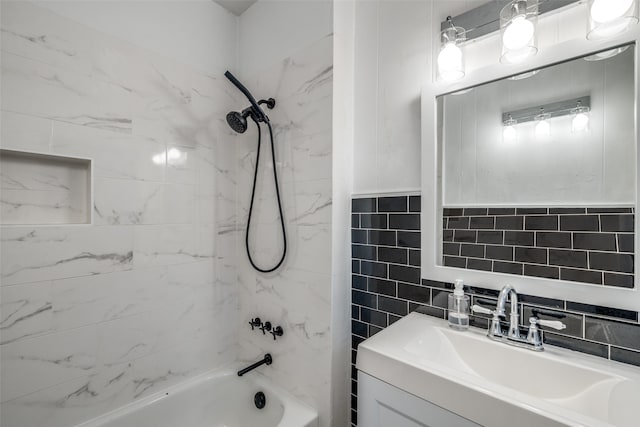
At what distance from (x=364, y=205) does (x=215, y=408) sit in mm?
1437

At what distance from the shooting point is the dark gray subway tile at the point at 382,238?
1341mm

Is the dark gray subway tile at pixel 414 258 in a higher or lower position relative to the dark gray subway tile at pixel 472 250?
lower

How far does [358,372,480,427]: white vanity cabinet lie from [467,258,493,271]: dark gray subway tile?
552mm

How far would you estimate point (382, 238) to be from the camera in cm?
138

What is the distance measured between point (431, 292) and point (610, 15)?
1.06 meters

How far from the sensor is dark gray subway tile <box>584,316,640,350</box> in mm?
847

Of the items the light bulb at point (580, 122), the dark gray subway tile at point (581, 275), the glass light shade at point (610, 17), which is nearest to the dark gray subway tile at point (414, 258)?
the dark gray subway tile at point (581, 275)

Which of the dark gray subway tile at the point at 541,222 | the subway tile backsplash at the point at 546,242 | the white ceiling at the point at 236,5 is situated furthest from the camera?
the white ceiling at the point at 236,5

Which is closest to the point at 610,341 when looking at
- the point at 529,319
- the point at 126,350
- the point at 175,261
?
the point at 529,319

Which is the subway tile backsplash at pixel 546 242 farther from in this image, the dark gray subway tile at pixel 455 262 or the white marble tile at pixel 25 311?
the white marble tile at pixel 25 311

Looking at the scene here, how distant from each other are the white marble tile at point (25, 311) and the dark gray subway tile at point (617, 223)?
6.71ft

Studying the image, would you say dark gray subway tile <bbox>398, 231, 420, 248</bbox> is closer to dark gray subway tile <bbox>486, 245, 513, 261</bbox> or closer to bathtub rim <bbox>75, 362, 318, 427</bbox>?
dark gray subway tile <bbox>486, 245, 513, 261</bbox>

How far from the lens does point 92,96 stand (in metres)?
1.32

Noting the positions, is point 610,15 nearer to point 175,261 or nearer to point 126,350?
point 175,261
